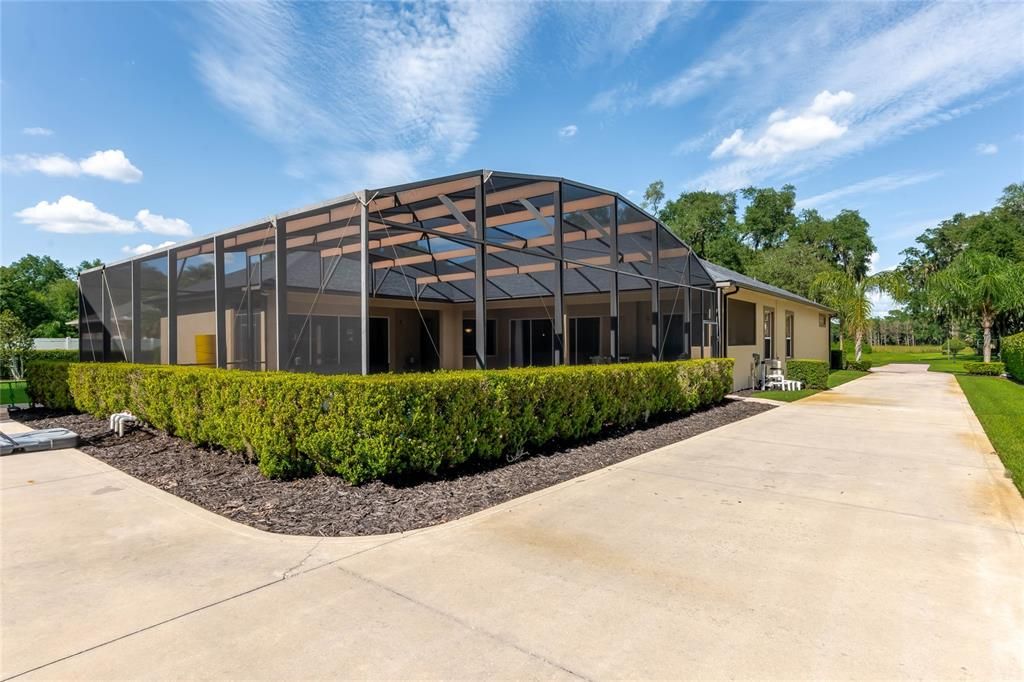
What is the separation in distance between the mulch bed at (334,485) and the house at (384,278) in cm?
129

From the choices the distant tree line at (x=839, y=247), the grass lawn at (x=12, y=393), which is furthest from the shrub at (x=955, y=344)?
the grass lawn at (x=12, y=393)

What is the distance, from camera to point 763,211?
45750 mm

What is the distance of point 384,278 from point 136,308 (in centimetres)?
460

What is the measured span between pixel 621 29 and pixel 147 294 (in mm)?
10503

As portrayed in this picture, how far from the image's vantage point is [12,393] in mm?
12719

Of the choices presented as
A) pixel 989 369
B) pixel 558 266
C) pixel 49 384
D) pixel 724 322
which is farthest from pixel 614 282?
pixel 989 369

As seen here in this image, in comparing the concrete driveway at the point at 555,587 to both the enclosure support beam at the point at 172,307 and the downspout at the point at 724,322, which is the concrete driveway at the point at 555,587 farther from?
the downspout at the point at 724,322

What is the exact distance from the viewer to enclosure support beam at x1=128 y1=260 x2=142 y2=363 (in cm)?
941

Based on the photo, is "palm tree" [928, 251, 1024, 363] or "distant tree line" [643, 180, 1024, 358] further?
"distant tree line" [643, 180, 1024, 358]

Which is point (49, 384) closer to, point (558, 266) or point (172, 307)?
point (172, 307)

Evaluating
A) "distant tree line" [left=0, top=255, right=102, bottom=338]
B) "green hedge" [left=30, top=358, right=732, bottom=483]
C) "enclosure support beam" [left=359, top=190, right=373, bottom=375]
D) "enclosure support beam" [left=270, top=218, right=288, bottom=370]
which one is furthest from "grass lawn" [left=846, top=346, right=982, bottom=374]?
"distant tree line" [left=0, top=255, right=102, bottom=338]

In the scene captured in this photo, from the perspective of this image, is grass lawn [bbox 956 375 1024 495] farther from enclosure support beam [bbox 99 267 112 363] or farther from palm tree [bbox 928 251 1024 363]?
enclosure support beam [bbox 99 267 112 363]

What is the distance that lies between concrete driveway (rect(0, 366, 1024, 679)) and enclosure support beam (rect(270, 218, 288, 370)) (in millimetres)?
1952

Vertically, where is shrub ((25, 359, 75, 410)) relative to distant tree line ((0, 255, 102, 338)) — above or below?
below
